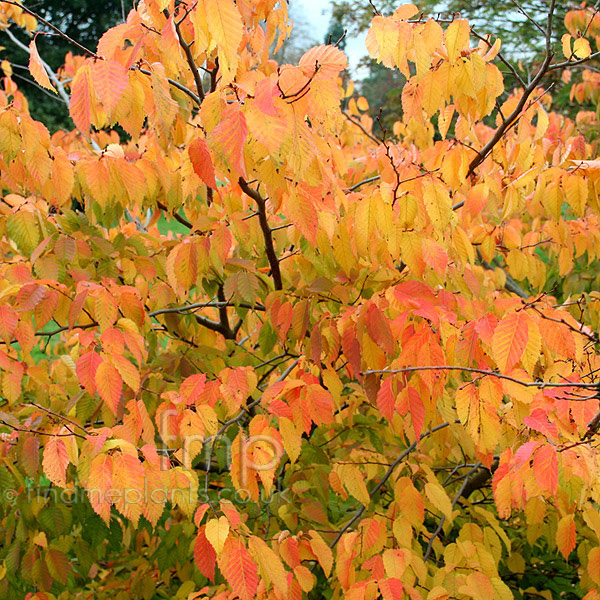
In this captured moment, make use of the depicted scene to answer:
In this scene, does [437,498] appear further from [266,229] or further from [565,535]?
[266,229]

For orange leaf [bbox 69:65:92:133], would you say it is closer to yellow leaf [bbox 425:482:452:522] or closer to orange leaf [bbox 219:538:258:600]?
orange leaf [bbox 219:538:258:600]

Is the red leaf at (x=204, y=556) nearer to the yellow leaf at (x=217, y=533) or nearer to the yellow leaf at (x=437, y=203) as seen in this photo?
the yellow leaf at (x=217, y=533)

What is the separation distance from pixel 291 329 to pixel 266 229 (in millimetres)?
341

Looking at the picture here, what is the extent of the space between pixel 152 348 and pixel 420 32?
1.55 meters

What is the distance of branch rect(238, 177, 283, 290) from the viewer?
1.72 m

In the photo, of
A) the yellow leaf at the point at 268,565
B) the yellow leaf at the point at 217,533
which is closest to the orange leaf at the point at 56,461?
the yellow leaf at the point at 217,533

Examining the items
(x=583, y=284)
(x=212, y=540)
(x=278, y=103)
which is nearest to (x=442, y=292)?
(x=278, y=103)

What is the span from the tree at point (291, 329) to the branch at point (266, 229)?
0.6 inches

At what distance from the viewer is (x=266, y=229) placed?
191cm

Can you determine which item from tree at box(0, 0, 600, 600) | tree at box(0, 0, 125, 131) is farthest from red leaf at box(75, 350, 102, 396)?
tree at box(0, 0, 125, 131)

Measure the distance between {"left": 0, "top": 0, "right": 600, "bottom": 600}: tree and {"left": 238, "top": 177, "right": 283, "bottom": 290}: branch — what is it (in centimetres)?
2

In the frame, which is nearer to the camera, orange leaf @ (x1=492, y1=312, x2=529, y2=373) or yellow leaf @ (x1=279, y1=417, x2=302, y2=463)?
orange leaf @ (x1=492, y1=312, x2=529, y2=373)

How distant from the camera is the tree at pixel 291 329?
4.13 ft

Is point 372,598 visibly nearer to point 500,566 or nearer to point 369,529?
point 369,529
